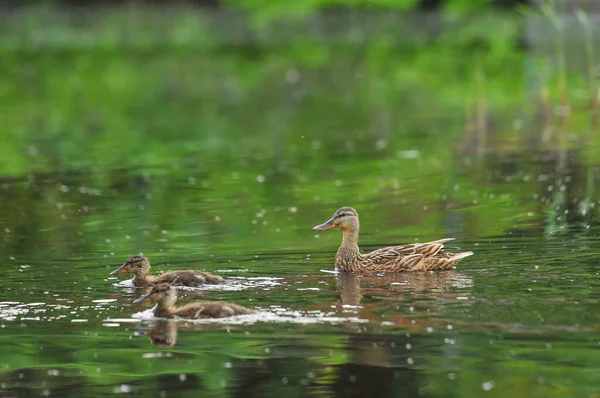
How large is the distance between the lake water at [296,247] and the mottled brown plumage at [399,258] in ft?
0.53

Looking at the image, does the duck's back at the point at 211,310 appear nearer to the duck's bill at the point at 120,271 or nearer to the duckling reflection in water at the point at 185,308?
the duckling reflection in water at the point at 185,308

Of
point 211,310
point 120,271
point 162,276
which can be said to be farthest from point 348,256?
point 211,310

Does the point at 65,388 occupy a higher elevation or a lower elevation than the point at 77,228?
lower

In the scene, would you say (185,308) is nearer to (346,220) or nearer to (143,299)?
(143,299)

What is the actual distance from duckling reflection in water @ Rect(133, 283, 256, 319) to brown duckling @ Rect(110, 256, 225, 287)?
101 cm

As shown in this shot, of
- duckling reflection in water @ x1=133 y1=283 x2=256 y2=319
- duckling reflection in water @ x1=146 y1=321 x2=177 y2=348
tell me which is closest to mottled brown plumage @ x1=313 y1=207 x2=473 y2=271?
duckling reflection in water @ x1=133 y1=283 x2=256 y2=319

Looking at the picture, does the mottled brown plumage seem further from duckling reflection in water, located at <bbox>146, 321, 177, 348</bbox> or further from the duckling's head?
duckling reflection in water, located at <bbox>146, 321, 177, 348</bbox>

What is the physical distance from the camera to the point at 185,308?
11.1 metres

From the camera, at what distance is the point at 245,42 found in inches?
2111

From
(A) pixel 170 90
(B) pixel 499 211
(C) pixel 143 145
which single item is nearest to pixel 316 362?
(B) pixel 499 211

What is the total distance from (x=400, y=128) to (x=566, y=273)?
15.7 meters

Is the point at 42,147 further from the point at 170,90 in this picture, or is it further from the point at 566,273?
the point at 566,273

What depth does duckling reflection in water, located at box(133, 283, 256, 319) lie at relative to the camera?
35.6 feet

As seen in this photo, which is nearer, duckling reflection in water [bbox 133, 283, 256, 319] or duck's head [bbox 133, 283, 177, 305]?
duckling reflection in water [bbox 133, 283, 256, 319]
